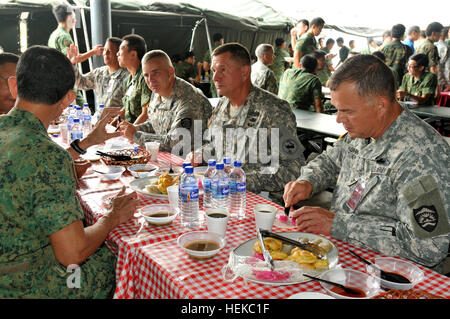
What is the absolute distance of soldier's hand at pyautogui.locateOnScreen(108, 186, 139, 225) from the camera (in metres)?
1.98

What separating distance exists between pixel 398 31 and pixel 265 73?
3.26 meters

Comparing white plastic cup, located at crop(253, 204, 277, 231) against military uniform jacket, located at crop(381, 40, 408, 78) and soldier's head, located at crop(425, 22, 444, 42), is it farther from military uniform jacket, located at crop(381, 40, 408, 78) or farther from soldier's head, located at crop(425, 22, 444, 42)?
soldier's head, located at crop(425, 22, 444, 42)

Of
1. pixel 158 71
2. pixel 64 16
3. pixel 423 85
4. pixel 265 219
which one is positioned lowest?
pixel 265 219

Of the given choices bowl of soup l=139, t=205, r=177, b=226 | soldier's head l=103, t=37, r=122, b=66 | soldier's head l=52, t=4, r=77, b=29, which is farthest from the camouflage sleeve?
soldier's head l=52, t=4, r=77, b=29

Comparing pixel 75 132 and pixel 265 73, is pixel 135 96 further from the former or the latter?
pixel 265 73

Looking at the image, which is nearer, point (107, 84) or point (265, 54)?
point (107, 84)

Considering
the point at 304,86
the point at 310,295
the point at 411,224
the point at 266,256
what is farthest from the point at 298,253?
the point at 304,86

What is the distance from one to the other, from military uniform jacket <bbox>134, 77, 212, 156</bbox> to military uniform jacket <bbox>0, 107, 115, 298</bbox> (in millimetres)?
1943

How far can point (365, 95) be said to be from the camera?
186cm

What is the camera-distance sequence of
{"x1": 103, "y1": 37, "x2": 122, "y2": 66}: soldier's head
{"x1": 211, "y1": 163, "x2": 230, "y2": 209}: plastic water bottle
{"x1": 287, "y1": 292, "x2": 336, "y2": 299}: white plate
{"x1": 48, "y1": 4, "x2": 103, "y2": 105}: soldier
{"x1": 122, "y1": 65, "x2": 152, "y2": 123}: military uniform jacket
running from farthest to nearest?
{"x1": 48, "y1": 4, "x2": 103, "y2": 105}: soldier → {"x1": 103, "y1": 37, "x2": 122, "y2": 66}: soldier's head → {"x1": 122, "y1": 65, "x2": 152, "y2": 123}: military uniform jacket → {"x1": 211, "y1": 163, "x2": 230, "y2": 209}: plastic water bottle → {"x1": 287, "y1": 292, "x2": 336, "y2": 299}: white plate

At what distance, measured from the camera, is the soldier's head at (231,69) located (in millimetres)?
3109

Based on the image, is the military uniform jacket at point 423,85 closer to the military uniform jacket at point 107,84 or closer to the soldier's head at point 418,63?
the soldier's head at point 418,63

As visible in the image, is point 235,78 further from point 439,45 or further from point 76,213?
point 439,45

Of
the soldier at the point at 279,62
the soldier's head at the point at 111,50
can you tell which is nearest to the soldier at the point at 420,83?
the soldier at the point at 279,62
